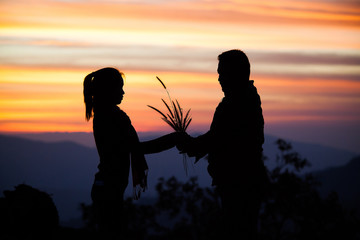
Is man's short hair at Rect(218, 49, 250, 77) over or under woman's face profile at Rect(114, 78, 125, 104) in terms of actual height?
over

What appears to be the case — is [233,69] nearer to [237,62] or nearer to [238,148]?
[237,62]

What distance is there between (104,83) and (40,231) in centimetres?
280

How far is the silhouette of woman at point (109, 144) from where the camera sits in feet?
20.9

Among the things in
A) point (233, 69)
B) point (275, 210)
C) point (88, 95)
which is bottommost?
point (275, 210)

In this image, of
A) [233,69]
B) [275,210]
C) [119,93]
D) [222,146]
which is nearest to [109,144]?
[119,93]

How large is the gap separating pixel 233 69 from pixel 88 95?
5.97 ft

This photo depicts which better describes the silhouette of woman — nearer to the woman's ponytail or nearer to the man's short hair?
the woman's ponytail

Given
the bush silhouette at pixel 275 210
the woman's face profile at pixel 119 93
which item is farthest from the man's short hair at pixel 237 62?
the bush silhouette at pixel 275 210

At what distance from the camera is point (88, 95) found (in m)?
6.65

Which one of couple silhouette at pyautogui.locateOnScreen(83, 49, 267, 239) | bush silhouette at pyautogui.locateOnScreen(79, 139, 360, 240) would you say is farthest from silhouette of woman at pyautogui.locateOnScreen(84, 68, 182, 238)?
bush silhouette at pyautogui.locateOnScreen(79, 139, 360, 240)

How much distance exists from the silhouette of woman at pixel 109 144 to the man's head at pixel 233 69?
125 cm

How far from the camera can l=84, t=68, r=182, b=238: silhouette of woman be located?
636cm

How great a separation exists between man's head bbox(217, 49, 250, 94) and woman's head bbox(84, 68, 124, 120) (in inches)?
49.4

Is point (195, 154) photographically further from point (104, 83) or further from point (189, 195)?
point (189, 195)
